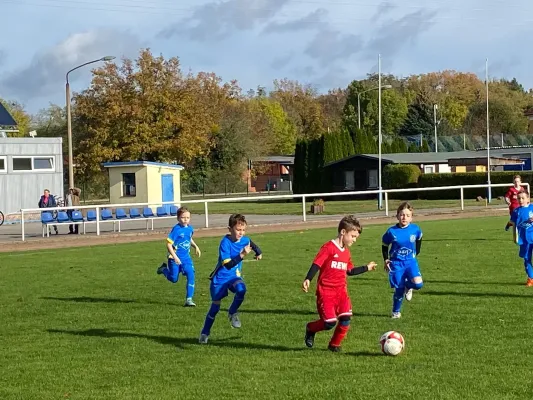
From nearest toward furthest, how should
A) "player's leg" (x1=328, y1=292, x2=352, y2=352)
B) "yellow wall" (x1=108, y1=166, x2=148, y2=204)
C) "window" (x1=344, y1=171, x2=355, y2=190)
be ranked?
"player's leg" (x1=328, y1=292, x2=352, y2=352) < "yellow wall" (x1=108, y1=166, x2=148, y2=204) < "window" (x1=344, y1=171, x2=355, y2=190)

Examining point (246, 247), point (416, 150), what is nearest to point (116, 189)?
point (246, 247)

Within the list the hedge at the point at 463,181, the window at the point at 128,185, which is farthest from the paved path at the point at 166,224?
the hedge at the point at 463,181

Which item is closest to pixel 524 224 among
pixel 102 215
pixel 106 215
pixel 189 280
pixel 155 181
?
pixel 189 280

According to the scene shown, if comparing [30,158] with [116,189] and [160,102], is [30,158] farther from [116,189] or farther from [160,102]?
[160,102]

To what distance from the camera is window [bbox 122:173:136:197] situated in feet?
138

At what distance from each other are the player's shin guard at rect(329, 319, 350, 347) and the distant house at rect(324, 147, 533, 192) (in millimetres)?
53696

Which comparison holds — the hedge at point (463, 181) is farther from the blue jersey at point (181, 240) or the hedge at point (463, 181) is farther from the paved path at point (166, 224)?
the blue jersey at point (181, 240)

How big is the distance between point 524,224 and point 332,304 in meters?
6.52

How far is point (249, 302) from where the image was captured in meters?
12.7

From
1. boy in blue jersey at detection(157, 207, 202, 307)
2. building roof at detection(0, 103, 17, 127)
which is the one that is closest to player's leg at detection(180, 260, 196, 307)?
boy in blue jersey at detection(157, 207, 202, 307)

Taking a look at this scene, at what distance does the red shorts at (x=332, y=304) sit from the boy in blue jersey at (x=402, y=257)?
2.25 metres

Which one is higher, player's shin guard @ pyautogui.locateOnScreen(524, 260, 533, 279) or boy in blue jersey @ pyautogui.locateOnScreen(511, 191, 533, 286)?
boy in blue jersey @ pyautogui.locateOnScreen(511, 191, 533, 286)

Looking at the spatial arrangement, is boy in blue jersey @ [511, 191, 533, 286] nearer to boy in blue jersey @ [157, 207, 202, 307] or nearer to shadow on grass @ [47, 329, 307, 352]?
boy in blue jersey @ [157, 207, 202, 307]

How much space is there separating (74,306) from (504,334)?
687 cm
